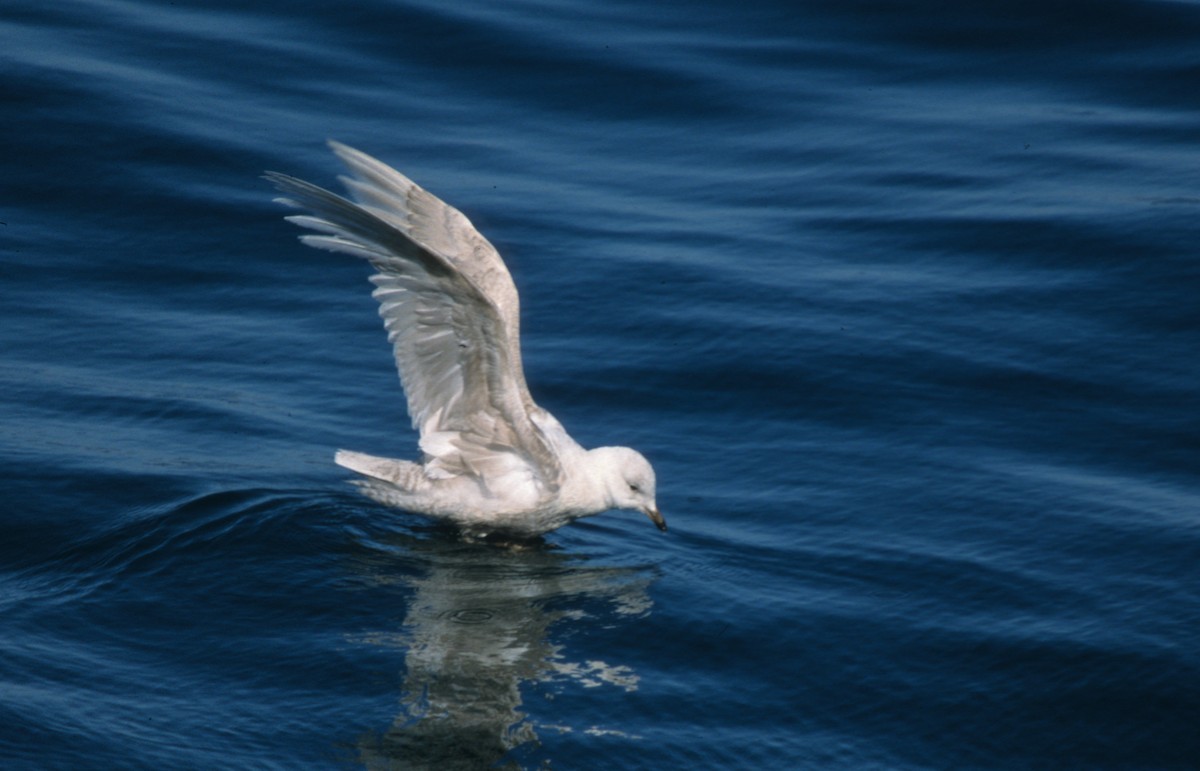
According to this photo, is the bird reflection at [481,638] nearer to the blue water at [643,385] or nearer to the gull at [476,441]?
the blue water at [643,385]

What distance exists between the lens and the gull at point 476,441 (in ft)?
29.1

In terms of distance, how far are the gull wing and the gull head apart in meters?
0.29

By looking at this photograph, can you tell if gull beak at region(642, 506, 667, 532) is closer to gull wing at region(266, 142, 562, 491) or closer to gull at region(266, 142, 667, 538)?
gull at region(266, 142, 667, 538)

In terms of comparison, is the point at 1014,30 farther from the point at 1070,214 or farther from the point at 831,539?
the point at 831,539

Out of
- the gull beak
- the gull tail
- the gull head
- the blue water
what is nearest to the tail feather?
the gull tail

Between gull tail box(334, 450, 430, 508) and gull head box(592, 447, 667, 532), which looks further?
gull tail box(334, 450, 430, 508)

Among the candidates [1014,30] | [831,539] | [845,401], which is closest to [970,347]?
[845,401]

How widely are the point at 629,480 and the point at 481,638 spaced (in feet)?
5.16

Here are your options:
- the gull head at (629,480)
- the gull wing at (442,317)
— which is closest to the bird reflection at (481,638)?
the gull head at (629,480)

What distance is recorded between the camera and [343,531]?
9.33 metres

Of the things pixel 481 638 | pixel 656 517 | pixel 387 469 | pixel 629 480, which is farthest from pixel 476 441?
pixel 481 638

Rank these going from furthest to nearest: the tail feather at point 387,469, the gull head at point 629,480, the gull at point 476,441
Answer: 1. the tail feather at point 387,469
2. the gull head at point 629,480
3. the gull at point 476,441

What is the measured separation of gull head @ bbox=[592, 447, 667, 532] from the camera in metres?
9.20

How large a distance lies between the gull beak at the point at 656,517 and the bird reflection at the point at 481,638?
0.29 meters
